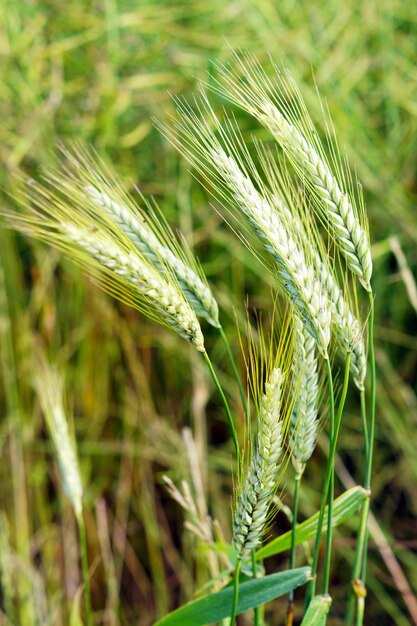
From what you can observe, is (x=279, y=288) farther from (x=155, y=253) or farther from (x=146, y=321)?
(x=146, y=321)

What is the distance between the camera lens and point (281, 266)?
63 centimetres

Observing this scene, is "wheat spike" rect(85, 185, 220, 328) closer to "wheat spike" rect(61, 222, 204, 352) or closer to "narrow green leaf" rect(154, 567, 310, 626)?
"wheat spike" rect(61, 222, 204, 352)

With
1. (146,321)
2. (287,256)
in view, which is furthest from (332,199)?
(146,321)

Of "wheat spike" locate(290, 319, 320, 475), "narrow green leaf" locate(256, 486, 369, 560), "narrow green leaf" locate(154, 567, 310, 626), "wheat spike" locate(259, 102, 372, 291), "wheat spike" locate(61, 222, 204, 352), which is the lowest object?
"narrow green leaf" locate(154, 567, 310, 626)

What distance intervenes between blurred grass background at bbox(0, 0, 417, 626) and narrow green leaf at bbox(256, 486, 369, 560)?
717 mm

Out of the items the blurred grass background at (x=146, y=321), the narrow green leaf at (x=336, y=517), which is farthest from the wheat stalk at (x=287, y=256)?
the blurred grass background at (x=146, y=321)

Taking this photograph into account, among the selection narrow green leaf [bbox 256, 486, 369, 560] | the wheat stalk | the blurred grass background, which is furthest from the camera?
the blurred grass background

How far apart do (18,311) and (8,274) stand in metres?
0.09

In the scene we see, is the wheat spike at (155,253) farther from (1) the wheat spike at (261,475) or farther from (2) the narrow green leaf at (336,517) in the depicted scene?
(2) the narrow green leaf at (336,517)

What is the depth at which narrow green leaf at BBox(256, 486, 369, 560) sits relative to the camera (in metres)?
0.73

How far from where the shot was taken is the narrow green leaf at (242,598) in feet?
2.24

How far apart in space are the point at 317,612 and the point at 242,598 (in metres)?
0.08

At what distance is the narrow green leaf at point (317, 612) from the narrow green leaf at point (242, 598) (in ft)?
0.07

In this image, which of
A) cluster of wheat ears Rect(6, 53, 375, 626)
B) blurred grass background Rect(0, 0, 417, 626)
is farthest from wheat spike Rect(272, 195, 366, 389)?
blurred grass background Rect(0, 0, 417, 626)
